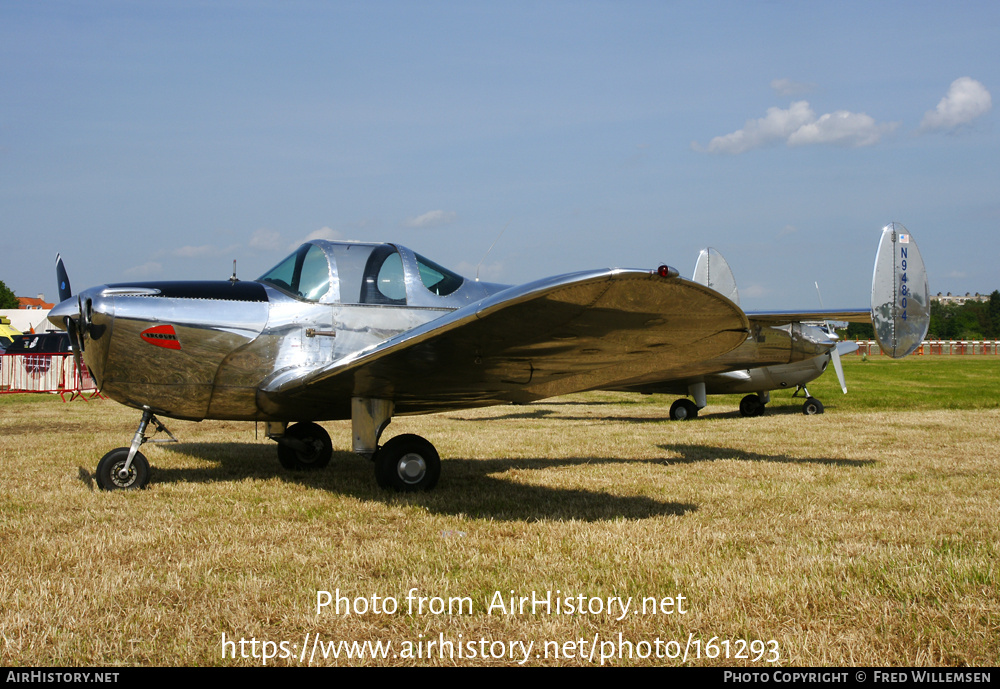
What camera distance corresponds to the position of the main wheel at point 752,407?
1581 cm

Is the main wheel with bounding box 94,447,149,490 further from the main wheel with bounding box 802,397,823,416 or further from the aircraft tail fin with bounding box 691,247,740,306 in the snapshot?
the aircraft tail fin with bounding box 691,247,740,306

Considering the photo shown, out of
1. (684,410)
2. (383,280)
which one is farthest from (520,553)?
(684,410)

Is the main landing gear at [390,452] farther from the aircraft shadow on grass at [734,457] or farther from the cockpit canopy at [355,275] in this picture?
the aircraft shadow on grass at [734,457]

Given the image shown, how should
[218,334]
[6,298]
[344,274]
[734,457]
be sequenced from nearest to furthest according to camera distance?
[218,334] < [344,274] < [734,457] < [6,298]

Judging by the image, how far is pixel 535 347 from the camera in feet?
15.1

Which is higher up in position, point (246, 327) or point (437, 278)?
point (437, 278)

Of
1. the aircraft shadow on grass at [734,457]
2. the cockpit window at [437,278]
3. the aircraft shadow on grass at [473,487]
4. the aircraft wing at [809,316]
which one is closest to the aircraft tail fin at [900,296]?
the aircraft wing at [809,316]

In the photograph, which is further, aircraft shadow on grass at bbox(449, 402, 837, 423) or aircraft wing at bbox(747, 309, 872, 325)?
aircraft shadow on grass at bbox(449, 402, 837, 423)

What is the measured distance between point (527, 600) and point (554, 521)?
164 centimetres

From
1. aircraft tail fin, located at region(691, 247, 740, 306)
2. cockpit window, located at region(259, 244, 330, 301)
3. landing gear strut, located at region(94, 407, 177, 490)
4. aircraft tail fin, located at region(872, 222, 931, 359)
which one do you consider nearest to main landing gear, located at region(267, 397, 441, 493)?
cockpit window, located at region(259, 244, 330, 301)

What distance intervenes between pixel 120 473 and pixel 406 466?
7.83 feet

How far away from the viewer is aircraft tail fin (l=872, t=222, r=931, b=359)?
974 centimetres

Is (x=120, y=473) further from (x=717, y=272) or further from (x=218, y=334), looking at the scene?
(x=717, y=272)

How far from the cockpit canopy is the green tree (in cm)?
10888
